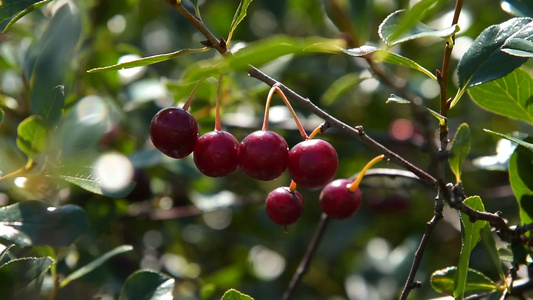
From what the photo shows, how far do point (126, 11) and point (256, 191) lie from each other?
120 cm

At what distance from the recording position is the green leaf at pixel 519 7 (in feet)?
5.32

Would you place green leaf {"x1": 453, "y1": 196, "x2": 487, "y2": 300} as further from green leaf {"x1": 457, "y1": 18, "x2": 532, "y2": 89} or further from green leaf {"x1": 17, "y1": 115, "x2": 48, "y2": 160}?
green leaf {"x1": 17, "y1": 115, "x2": 48, "y2": 160}

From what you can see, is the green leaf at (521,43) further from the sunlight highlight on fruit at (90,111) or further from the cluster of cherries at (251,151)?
the sunlight highlight on fruit at (90,111)

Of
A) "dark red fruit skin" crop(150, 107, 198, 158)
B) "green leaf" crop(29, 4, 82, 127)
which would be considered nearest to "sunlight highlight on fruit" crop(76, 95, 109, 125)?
"green leaf" crop(29, 4, 82, 127)

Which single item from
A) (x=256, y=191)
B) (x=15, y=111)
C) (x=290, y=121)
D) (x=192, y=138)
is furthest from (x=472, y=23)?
(x=15, y=111)

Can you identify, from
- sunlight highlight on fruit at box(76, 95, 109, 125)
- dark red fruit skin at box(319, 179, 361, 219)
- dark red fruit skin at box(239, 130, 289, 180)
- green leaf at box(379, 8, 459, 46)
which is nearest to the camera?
green leaf at box(379, 8, 459, 46)

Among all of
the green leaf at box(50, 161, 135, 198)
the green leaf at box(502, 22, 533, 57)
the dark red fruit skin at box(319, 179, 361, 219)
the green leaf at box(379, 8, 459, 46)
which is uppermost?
the green leaf at box(379, 8, 459, 46)

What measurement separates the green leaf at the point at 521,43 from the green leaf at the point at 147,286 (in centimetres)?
100

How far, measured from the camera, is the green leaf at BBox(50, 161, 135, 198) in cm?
162

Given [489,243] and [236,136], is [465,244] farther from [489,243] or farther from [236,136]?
[236,136]

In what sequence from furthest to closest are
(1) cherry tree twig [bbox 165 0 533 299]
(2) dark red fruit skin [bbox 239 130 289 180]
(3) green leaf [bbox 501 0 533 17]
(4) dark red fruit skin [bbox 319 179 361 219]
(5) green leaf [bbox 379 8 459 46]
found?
(4) dark red fruit skin [bbox 319 179 361 219] < (3) green leaf [bbox 501 0 533 17] < (2) dark red fruit skin [bbox 239 130 289 180] < (1) cherry tree twig [bbox 165 0 533 299] < (5) green leaf [bbox 379 8 459 46]

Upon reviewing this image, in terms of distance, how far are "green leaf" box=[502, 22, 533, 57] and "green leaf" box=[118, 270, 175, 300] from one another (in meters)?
1.00

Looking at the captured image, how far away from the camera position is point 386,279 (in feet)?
9.48

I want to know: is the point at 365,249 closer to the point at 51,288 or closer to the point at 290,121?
the point at 290,121
